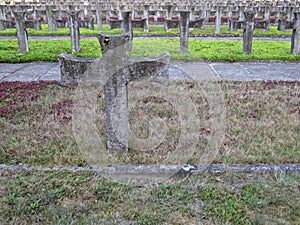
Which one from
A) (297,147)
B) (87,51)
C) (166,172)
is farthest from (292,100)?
(87,51)

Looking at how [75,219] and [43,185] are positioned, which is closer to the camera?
[75,219]

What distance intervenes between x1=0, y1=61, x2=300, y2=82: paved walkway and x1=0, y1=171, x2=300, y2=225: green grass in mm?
4409

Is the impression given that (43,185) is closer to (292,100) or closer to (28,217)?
(28,217)

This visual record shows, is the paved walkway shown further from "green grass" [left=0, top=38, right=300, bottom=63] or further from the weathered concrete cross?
the weathered concrete cross

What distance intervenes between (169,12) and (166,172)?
1513 centimetres

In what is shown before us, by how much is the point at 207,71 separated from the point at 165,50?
278cm

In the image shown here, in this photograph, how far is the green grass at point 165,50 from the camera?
978 cm

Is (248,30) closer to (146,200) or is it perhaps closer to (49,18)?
(146,200)

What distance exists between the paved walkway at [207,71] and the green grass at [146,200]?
14.5ft

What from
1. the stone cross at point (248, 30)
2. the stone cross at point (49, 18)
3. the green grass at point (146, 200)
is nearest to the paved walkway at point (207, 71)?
the stone cross at point (248, 30)

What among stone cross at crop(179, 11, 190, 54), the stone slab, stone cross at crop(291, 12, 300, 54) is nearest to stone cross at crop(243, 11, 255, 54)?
the stone slab

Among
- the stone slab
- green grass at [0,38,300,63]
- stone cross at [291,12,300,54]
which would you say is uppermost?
stone cross at [291,12,300,54]

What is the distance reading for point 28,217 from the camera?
303cm

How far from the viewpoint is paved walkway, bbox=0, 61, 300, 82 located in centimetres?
781
